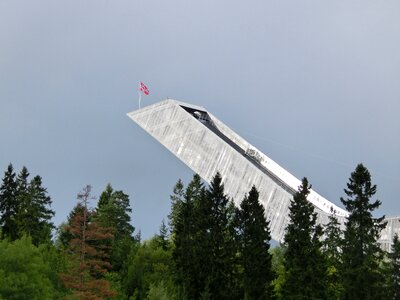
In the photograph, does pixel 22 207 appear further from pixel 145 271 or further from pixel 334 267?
pixel 334 267

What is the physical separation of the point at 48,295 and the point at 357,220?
24.0 meters

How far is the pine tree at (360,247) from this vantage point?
51.6 meters

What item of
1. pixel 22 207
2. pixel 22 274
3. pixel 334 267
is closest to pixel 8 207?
pixel 22 207

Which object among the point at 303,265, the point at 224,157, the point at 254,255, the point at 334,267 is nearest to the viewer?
the point at 303,265

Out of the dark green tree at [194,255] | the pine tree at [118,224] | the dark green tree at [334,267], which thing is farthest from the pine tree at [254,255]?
the pine tree at [118,224]

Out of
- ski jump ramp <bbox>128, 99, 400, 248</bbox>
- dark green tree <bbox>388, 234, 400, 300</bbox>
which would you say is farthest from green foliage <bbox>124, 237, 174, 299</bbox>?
ski jump ramp <bbox>128, 99, 400, 248</bbox>

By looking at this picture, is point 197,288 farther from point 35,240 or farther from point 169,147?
point 169,147

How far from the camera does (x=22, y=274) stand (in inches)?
1953

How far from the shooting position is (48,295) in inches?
2000

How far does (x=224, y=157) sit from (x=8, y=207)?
47.7 m

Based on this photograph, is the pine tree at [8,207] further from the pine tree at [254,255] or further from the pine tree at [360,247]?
the pine tree at [360,247]

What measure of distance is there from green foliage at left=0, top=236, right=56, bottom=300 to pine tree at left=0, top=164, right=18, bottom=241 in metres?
18.5

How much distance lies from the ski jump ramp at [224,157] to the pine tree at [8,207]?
128 feet

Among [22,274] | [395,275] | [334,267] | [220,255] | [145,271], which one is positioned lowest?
[22,274]
